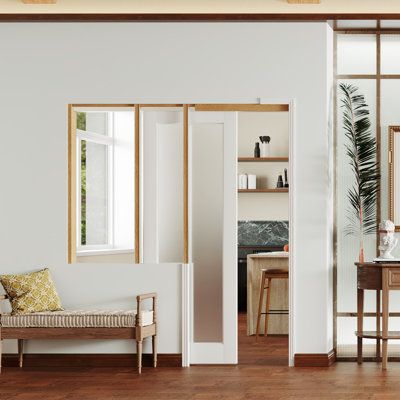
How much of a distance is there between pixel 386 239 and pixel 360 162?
0.72 m

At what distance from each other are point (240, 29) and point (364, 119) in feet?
4.42

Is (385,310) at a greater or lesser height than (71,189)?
lesser

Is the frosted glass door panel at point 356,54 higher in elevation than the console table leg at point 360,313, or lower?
higher

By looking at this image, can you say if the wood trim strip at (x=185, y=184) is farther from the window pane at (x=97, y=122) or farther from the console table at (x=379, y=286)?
the window pane at (x=97, y=122)

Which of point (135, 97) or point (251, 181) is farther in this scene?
point (251, 181)

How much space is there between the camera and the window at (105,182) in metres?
11.0

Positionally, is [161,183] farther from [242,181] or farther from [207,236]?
[242,181]

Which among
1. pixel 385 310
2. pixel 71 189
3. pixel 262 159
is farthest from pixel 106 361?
pixel 262 159

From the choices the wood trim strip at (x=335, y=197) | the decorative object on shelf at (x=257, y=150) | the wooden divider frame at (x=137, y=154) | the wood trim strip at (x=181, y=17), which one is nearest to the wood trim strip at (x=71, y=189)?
the wooden divider frame at (x=137, y=154)

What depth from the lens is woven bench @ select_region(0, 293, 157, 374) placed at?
7699 millimetres

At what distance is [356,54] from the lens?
8547mm

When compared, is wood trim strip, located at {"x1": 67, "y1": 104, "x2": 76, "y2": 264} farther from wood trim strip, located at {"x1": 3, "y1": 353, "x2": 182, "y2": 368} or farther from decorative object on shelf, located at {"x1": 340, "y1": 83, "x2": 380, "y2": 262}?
decorative object on shelf, located at {"x1": 340, "y1": 83, "x2": 380, "y2": 262}

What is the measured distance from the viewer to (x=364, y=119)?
841 centimetres

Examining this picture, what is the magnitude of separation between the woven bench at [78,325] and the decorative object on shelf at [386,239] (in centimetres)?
210
